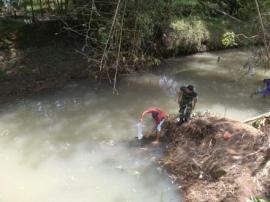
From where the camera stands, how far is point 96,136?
990 centimetres

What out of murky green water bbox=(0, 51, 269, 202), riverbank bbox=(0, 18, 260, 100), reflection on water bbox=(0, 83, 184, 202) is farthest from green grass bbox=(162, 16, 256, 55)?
reflection on water bbox=(0, 83, 184, 202)

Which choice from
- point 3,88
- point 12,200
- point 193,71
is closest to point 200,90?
point 193,71

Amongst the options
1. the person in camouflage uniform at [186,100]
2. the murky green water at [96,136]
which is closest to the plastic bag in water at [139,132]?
the murky green water at [96,136]

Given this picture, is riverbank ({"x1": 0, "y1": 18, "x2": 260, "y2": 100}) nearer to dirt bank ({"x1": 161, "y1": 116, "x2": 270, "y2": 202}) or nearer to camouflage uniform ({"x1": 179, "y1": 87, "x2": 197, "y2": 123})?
camouflage uniform ({"x1": 179, "y1": 87, "x2": 197, "y2": 123})

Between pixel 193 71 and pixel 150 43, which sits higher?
pixel 150 43

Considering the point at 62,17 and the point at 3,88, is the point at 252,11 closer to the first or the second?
the point at 62,17

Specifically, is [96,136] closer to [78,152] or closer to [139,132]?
[78,152]

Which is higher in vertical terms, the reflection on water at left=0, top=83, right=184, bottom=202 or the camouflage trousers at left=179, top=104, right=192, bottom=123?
the camouflage trousers at left=179, top=104, right=192, bottom=123

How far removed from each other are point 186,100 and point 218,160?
5.32 ft

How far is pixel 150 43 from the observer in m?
14.1

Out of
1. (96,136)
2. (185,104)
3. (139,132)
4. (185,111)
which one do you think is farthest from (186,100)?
(96,136)

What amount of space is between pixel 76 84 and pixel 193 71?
3830 mm

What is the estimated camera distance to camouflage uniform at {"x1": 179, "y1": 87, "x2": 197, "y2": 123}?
915cm

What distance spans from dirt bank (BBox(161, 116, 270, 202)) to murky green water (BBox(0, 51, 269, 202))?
400 mm
